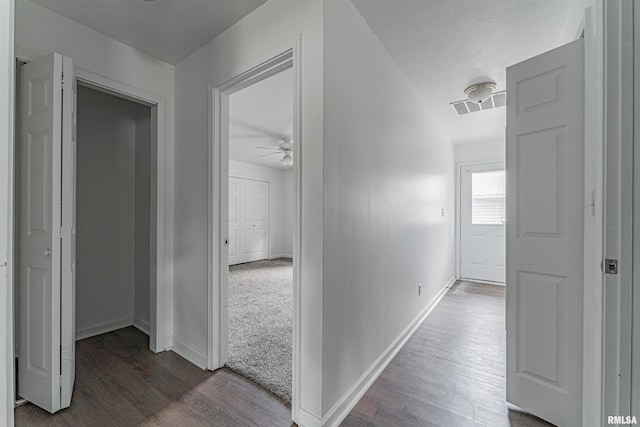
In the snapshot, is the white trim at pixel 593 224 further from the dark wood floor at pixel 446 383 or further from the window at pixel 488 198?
the window at pixel 488 198

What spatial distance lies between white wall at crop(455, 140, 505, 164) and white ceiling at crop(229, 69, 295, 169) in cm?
309

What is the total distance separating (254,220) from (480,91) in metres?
5.58

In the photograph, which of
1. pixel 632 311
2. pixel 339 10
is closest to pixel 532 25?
pixel 339 10

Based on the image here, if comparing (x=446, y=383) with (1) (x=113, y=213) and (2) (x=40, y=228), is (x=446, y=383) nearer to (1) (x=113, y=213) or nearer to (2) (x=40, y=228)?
(2) (x=40, y=228)

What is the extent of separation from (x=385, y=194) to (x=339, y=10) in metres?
1.24

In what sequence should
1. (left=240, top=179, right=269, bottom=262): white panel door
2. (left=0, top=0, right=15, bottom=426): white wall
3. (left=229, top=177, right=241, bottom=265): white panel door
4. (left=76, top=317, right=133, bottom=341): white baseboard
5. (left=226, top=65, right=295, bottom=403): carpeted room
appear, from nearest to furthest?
(left=0, top=0, right=15, bottom=426): white wall, (left=226, top=65, right=295, bottom=403): carpeted room, (left=76, top=317, right=133, bottom=341): white baseboard, (left=229, top=177, right=241, bottom=265): white panel door, (left=240, top=179, right=269, bottom=262): white panel door

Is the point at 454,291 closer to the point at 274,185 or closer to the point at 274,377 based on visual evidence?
the point at 274,377

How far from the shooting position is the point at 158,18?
6.05 feet

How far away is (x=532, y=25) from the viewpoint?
1.86 m

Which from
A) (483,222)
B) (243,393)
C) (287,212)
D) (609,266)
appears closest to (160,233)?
(243,393)

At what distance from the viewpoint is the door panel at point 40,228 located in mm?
1591

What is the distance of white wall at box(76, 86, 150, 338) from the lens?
2635 mm

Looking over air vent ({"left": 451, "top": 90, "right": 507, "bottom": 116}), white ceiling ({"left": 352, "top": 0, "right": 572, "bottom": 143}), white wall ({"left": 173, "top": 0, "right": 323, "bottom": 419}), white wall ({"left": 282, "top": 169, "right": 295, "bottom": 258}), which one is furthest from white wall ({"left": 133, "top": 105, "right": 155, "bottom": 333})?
white wall ({"left": 282, "top": 169, "right": 295, "bottom": 258})

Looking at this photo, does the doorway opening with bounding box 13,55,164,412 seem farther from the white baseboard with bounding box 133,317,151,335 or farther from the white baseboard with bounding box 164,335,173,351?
the white baseboard with bounding box 164,335,173,351
